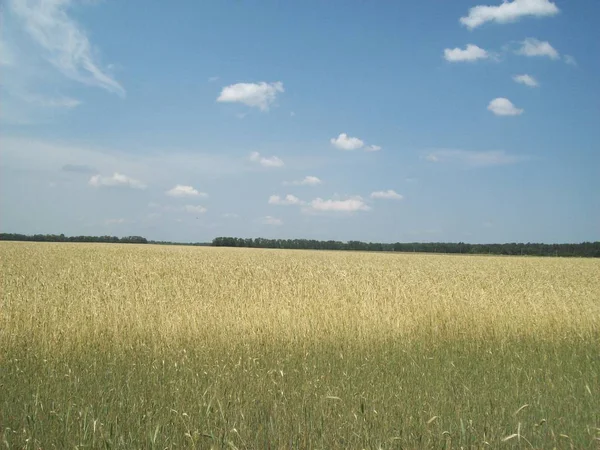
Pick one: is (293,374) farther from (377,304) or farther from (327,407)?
(377,304)

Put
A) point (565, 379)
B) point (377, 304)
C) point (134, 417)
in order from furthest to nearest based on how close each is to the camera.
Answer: point (377, 304), point (565, 379), point (134, 417)

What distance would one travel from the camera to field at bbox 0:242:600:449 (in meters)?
3.70

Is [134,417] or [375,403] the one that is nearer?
[134,417]

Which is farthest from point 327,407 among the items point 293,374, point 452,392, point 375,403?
point 452,392

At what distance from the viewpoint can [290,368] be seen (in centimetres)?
546

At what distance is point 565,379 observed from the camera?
18.2ft

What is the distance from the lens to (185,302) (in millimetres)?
8641

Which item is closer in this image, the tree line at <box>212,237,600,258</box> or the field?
the field

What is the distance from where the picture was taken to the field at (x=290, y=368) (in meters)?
3.70


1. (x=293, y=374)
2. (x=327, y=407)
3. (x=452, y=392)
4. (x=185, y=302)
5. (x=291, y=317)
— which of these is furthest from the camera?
(x=185, y=302)

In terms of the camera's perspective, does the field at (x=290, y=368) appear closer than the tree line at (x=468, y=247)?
Yes

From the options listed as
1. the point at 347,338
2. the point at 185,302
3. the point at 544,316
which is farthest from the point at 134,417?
the point at 544,316

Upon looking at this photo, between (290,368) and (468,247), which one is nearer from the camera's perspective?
(290,368)

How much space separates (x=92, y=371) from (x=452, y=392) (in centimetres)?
425
